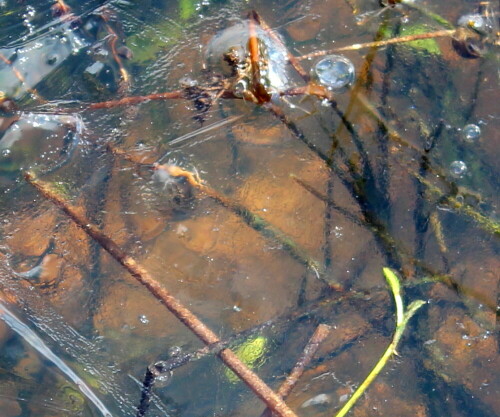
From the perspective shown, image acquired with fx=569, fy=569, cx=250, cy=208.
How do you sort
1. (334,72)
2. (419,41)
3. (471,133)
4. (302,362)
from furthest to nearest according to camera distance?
(419,41) → (334,72) → (471,133) → (302,362)

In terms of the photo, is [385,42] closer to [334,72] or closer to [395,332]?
[334,72]

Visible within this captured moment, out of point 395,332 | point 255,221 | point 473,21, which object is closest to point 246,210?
point 255,221

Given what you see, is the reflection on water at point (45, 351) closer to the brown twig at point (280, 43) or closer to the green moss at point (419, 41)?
the brown twig at point (280, 43)

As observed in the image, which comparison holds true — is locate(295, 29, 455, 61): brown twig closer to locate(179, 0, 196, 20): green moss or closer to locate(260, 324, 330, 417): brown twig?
locate(179, 0, 196, 20): green moss

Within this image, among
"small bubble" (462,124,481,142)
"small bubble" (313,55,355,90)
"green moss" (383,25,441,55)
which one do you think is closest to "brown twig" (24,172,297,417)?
"small bubble" (313,55,355,90)

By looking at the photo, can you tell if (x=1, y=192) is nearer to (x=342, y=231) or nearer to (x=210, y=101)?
(x=210, y=101)
